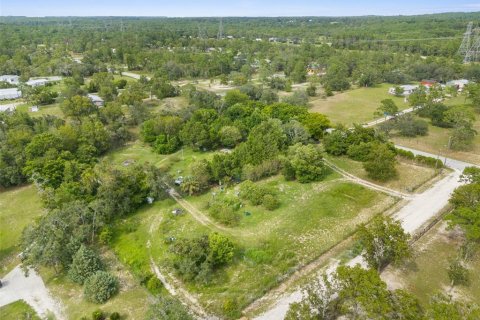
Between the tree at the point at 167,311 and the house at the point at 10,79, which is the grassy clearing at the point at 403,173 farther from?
the house at the point at 10,79

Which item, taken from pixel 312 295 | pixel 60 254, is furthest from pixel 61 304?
pixel 312 295

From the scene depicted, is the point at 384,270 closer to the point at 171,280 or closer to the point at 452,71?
the point at 171,280

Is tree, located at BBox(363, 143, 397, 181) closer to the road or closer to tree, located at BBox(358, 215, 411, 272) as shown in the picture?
the road

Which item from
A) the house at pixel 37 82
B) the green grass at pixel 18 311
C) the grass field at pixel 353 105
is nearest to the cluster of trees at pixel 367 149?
the grass field at pixel 353 105

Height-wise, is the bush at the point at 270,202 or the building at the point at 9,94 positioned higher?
the building at the point at 9,94

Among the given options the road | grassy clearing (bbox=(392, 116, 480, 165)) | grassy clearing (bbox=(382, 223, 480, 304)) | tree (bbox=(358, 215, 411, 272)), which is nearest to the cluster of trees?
the road

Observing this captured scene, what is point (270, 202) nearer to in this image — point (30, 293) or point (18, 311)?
point (30, 293)

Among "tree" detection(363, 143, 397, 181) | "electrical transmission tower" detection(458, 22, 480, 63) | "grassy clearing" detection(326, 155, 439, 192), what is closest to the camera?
"tree" detection(363, 143, 397, 181)
